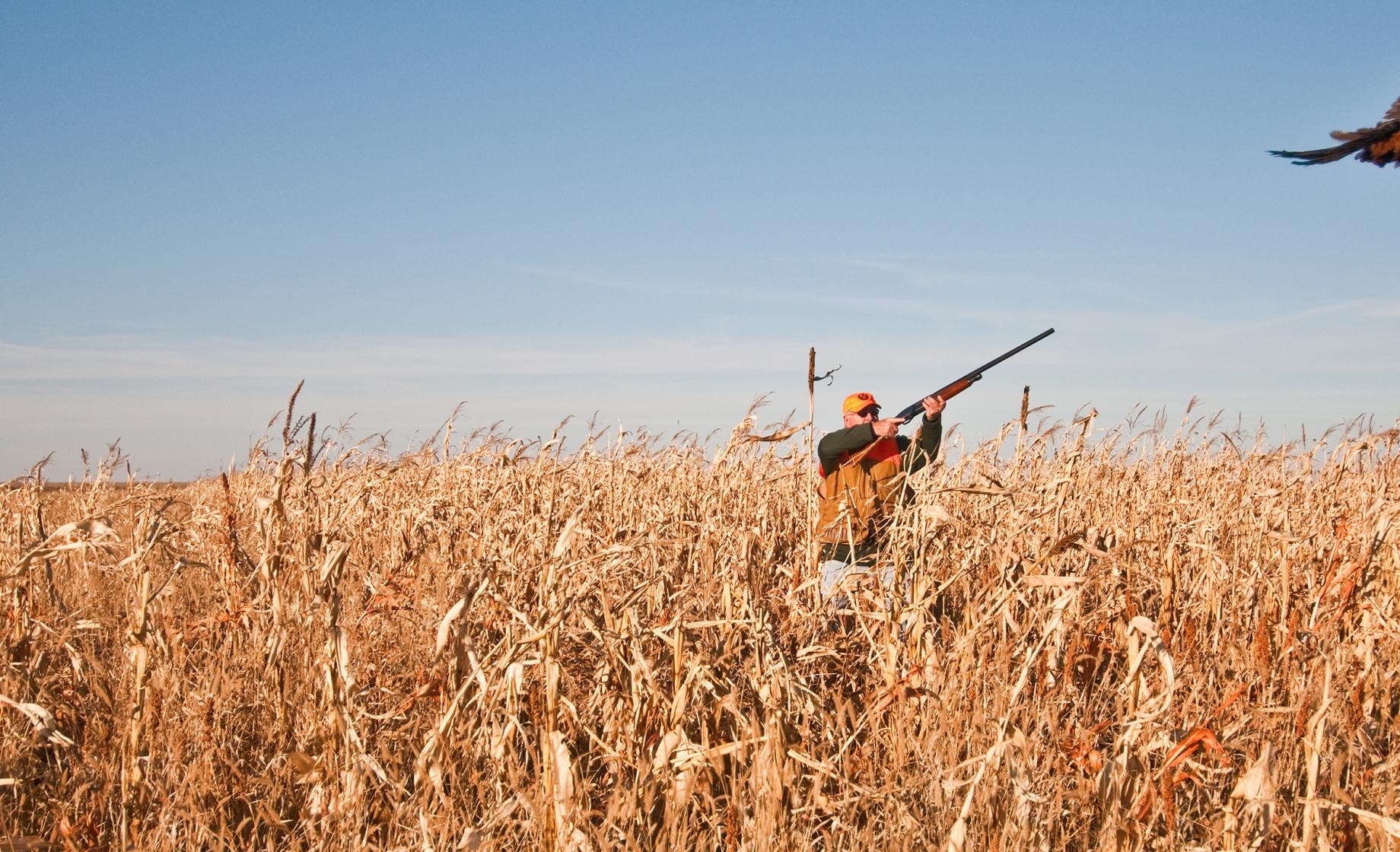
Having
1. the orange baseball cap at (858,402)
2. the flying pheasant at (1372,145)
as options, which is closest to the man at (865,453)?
the orange baseball cap at (858,402)

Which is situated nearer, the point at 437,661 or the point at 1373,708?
the point at 437,661

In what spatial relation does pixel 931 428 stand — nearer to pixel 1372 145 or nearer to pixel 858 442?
pixel 858 442

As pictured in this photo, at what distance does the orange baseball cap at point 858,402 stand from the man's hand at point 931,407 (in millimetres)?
295

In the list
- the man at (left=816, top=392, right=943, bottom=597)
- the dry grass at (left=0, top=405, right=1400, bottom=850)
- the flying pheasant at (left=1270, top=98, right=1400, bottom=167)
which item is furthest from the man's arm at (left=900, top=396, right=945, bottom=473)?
the flying pheasant at (left=1270, top=98, right=1400, bottom=167)

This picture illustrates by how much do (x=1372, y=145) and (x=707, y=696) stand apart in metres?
5.38

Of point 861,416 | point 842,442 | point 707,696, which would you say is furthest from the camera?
point 861,416

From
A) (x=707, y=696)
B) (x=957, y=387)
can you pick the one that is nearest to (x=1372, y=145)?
(x=957, y=387)

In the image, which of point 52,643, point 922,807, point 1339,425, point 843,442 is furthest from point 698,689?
point 1339,425

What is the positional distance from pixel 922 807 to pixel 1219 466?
16.6 feet

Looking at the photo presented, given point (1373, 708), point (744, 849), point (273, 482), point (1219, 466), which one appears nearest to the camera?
point (744, 849)

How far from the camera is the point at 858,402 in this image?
5.59m

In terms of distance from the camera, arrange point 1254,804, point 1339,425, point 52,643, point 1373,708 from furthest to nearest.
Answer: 1. point 1339,425
2. point 52,643
3. point 1373,708
4. point 1254,804

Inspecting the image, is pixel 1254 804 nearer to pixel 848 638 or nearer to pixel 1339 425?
pixel 848 638

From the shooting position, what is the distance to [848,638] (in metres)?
3.07
